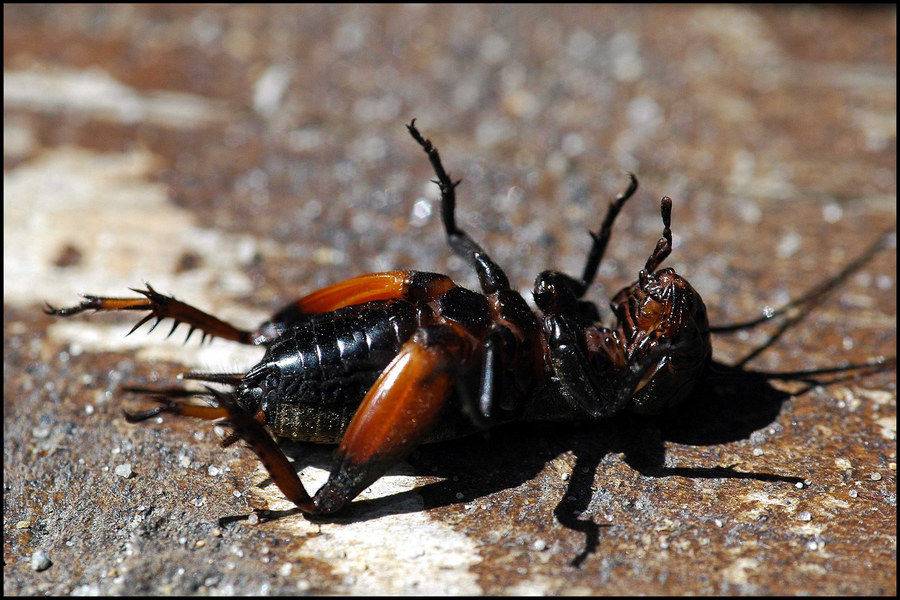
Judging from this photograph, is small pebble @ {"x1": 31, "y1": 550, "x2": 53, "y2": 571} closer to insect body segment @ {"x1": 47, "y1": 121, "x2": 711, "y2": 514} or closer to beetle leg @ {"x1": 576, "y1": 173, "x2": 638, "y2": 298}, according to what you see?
insect body segment @ {"x1": 47, "y1": 121, "x2": 711, "y2": 514}

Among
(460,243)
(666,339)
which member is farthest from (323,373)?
(666,339)

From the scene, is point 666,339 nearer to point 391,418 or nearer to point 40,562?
point 391,418

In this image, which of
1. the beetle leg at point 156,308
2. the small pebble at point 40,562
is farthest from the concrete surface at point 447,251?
the beetle leg at point 156,308

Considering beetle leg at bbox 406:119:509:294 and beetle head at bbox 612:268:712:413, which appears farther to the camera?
beetle leg at bbox 406:119:509:294

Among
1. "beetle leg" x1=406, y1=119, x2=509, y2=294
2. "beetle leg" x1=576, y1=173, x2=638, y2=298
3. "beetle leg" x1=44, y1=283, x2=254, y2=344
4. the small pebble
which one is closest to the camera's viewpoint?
the small pebble

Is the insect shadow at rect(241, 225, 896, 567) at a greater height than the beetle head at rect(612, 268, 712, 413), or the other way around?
the beetle head at rect(612, 268, 712, 413)

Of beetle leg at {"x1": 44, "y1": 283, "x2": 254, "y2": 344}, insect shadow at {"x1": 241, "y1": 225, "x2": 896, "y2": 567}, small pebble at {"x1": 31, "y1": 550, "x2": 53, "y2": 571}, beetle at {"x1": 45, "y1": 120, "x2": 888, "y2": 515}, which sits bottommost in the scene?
small pebble at {"x1": 31, "y1": 550, "x2": 53, "y2": 571}

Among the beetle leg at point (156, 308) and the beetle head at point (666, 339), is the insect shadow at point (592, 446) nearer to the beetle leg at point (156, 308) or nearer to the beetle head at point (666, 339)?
the beetle head at point (666, 339)

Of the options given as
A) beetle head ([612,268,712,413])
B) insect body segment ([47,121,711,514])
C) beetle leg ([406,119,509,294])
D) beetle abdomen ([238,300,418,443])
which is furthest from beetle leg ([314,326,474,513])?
beetle head ([612,268,712,413])
